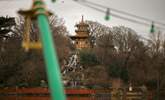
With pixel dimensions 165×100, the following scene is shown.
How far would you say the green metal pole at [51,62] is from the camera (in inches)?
173

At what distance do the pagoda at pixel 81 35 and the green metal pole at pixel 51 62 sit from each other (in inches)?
1633

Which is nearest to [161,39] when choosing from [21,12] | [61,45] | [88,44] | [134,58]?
[134,58]

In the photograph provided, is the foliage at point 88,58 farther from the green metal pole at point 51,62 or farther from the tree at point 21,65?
the green metal pole at point 51,62

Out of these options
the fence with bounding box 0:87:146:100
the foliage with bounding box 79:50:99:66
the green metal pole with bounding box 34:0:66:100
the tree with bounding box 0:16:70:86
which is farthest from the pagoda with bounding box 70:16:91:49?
the green metal pole with bounding box 34:0:66:100

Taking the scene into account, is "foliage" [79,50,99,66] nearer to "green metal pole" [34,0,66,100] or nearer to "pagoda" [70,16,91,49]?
"pagoda" [70,16,91,49]

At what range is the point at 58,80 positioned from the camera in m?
4.42

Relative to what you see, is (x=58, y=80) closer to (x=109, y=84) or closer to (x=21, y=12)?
(x=21, y=12)

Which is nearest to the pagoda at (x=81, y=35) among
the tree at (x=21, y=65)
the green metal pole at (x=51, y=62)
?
the tree at (x=21, y=65)

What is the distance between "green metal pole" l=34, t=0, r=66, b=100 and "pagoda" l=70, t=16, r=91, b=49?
4149 centimetres

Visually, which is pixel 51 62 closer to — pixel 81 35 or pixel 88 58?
pixel 88 58

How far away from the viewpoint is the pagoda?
46.8m

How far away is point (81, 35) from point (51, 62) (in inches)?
1733

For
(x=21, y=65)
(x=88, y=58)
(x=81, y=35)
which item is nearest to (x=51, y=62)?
(x=21, y=65)

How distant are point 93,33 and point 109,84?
54.8ft
